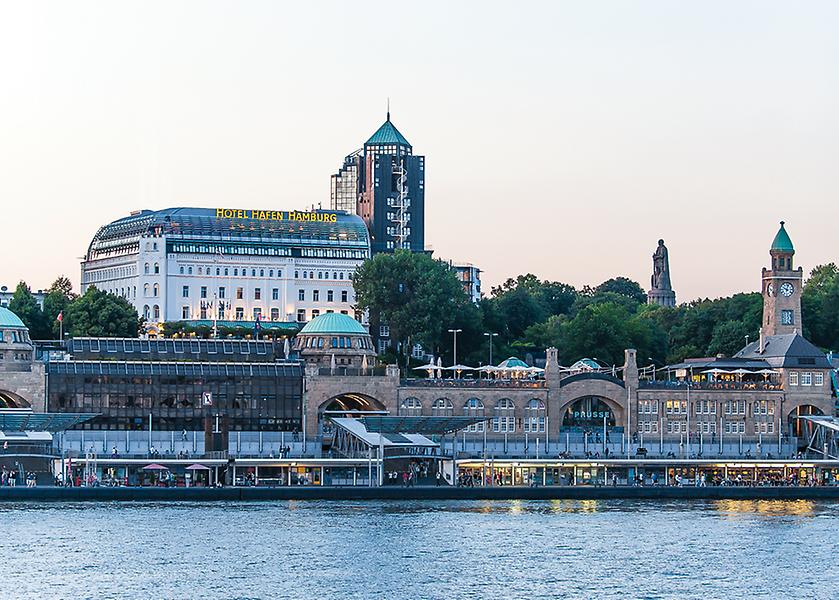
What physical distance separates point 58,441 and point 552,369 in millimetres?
44931

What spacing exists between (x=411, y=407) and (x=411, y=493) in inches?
1162

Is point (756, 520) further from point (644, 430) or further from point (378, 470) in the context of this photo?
point (644, 430)

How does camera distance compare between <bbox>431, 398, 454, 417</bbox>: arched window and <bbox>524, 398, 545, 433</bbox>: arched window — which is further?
<bbox>524, 398, 545, 433</bbox>: arched window

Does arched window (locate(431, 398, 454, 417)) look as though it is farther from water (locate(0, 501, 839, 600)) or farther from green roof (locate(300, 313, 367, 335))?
water (locate(0, 501, 839, 600))

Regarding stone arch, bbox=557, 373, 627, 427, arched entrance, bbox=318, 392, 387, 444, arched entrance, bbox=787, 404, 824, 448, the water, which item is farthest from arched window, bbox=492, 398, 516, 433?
the water

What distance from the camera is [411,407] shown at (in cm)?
18162

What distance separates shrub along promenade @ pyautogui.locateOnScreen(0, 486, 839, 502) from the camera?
147 metres

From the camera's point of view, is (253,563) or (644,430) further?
(644,430)

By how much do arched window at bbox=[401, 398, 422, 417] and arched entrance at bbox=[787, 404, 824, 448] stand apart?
33587mm

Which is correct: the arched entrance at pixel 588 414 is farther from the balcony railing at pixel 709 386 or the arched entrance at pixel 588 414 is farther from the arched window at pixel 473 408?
the arched window at pixel 473 408

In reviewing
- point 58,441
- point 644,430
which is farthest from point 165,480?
point 644,430

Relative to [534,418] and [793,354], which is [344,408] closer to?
[534,418]

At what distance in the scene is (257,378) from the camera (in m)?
180

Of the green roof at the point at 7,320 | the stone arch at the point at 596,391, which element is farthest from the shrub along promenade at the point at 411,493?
the green roof at the point at 7,320
